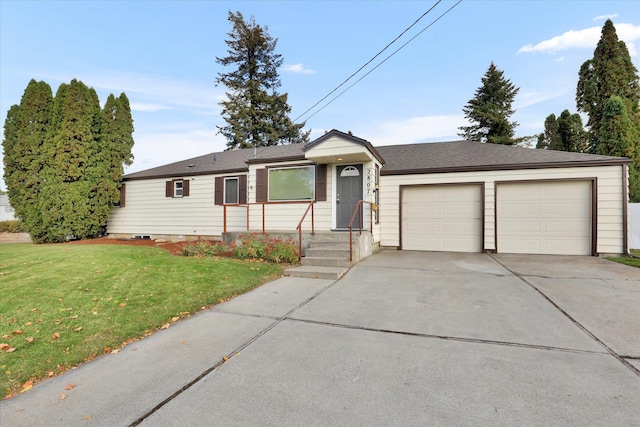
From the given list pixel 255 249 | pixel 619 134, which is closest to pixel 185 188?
pixel 255 249

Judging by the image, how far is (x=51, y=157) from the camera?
1070 cm

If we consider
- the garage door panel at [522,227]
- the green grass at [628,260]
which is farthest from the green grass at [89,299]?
the green grass at [628,260]

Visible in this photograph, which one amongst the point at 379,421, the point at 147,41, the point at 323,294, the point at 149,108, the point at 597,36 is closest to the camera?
the point at 379,421

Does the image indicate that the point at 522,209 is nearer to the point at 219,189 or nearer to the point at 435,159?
the point at 435,159

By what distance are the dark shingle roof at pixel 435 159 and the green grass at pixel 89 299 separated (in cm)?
487

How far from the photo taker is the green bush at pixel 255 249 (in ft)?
23.4

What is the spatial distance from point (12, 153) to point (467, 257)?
16.7 metres

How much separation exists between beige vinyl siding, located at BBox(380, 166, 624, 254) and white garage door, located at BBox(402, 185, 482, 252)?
243mm

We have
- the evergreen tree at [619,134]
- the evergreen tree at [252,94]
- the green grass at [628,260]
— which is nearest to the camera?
the green grass at [628,260]

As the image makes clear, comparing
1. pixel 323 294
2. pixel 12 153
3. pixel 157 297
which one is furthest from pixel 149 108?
pixel 323 294

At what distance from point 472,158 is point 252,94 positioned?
20399 mm

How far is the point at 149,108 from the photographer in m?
13.3

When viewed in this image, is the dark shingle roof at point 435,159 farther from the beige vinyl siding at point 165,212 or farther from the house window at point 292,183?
the beige vinyl siding at point 165,212

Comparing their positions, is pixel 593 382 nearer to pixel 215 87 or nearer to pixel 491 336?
pixel 491 336
